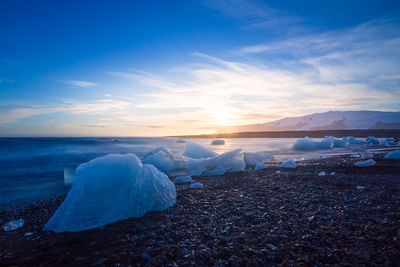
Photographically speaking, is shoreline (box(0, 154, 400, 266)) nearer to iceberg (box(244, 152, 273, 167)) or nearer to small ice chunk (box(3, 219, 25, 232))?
small ice chunk (box(3, 219, 25, 232))

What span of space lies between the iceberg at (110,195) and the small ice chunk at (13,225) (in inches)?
24.4

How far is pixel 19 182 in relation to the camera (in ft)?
23.0

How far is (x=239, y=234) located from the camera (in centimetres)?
246

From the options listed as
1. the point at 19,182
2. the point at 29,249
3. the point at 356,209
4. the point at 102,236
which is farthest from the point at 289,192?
the point at 19,182

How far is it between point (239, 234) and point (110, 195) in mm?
2047

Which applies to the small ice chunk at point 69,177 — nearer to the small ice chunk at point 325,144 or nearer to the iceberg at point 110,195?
the iceberg at point 110,195

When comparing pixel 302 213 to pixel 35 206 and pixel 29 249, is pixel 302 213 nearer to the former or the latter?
pixel 29 249

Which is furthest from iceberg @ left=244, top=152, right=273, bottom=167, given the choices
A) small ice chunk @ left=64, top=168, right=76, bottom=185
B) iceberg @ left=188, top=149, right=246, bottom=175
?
small ice chunk @ left=64, top=168, right=76, bottom=185

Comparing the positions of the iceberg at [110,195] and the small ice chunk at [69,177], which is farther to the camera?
the small ice chunk at [69,177]

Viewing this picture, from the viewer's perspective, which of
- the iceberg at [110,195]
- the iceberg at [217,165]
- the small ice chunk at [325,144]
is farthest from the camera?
the small ice chunk at [325,144]

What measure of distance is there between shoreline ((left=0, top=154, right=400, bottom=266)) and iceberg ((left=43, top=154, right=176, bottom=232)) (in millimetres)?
154

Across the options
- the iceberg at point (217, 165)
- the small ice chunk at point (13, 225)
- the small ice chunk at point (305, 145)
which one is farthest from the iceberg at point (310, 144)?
the small ice chunk at point (13, 225)

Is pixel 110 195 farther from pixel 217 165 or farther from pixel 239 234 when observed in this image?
pixel 217 165

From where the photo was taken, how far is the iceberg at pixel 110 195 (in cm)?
297
